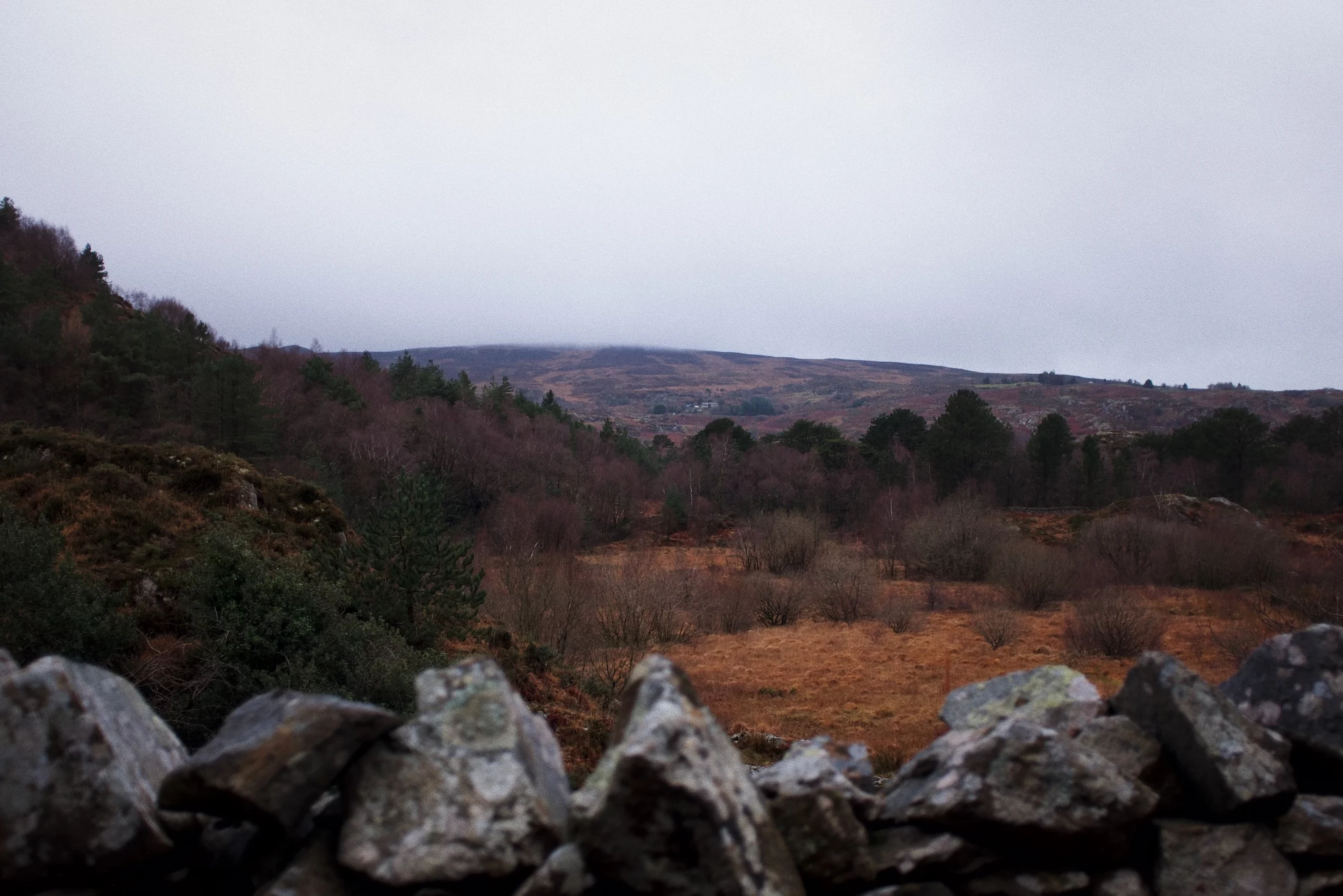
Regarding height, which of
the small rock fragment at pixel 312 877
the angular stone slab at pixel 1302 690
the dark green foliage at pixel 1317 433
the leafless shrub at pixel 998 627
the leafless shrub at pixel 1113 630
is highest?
the dark green foliage at pixel 1317 433

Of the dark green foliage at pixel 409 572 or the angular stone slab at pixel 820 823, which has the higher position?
the angular stone slab at pixel 820 823

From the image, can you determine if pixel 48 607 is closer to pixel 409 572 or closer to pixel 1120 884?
pixel 409 572

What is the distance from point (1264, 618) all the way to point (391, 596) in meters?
23.2

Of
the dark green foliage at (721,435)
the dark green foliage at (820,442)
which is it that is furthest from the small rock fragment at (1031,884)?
the dark green foliage at (721,435)

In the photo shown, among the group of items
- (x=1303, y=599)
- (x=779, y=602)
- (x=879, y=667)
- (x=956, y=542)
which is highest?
(x=1303, y=599)

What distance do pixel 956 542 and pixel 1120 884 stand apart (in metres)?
33.0

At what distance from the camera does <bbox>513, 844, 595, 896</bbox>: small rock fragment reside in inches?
84.3

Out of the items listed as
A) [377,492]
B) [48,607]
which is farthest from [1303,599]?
[377,492]

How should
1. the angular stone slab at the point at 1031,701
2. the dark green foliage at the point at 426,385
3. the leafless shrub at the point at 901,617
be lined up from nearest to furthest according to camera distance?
the angular stone slab at the point at 1031,701
the leafless shrub at the point at 901,617
the dark green foliage at the point at 426,385

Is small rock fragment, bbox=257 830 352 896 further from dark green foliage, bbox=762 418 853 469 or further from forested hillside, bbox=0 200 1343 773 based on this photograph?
dark green foliage, bbox=762 418 853 469

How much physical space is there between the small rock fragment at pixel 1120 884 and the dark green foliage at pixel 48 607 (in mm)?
7896

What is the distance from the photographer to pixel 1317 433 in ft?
170

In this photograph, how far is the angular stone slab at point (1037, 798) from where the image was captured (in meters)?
2.51

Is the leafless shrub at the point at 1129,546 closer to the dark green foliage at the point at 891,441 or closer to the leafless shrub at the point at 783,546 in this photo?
the leafless shrub at the point at 783,546
